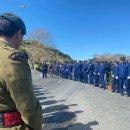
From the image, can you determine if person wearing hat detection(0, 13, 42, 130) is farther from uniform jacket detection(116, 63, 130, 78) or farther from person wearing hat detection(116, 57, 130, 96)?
uniform jacket detection(116, 63, 130, 78)

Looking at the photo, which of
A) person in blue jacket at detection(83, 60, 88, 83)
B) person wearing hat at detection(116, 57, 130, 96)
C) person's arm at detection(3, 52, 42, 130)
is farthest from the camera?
person in blue jacket at detection(83, 60, 88, 83)

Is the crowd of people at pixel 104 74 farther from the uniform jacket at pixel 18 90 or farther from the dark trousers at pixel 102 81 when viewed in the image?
the uniform jacket at pixel 18 90

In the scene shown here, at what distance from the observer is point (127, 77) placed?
17.4 m

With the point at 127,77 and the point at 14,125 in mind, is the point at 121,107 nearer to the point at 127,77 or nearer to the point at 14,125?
the point at 127,77

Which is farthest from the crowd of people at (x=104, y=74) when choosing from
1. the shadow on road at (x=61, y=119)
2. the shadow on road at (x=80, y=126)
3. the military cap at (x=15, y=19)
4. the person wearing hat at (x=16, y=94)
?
the person wearing hat at (x=16, y=94)

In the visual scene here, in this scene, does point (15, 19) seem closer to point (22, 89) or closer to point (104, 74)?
point (22, 89)

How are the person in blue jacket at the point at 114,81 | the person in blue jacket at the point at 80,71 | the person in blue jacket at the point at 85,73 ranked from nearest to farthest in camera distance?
the person in blue jacket at the point at 114,81
the person in blue jacket at the point at 85,73
the person in blue jacket at the point at 80,71

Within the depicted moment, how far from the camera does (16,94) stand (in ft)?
8.17

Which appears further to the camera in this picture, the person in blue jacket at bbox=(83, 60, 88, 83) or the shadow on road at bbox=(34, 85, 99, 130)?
the person in blue jacket at bbox=(83, 60, 88, 83)

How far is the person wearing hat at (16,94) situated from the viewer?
2.47 m

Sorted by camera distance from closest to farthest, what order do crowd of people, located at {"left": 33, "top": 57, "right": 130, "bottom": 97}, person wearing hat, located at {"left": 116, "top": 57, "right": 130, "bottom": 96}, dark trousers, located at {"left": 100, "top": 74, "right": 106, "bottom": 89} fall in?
1. person wearing hat, located at {"left": 116, "top": 57, "right": 130, "bottom": 96}
2. crowd of people, located at {"left": 33, "top": 57, "right": 130, "bottom": 97}
3. dark trousers, located at {"left": 100, "top": 74, "right": 106, "bottom": 89}

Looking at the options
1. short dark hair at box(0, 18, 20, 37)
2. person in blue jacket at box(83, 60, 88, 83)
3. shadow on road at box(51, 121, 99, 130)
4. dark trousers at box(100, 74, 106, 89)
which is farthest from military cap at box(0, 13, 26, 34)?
person in blue jacket at box(83, 60, 88, 83)

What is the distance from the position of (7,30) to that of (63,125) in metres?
6.74

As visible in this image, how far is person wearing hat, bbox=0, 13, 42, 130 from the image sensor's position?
8.12ft
